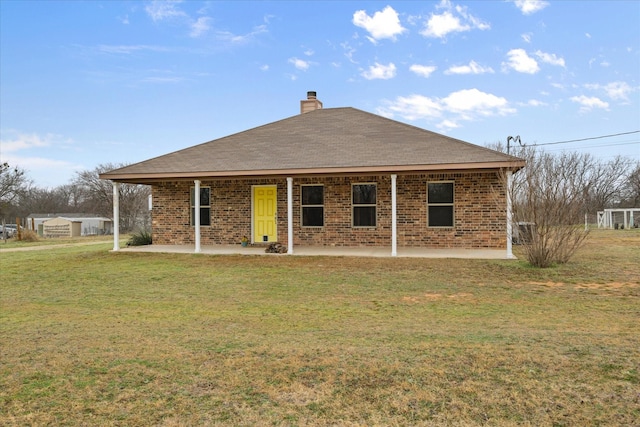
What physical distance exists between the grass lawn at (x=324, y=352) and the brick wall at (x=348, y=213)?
14.6 ft

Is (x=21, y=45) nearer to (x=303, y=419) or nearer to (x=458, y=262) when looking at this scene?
(x=458, y=262)

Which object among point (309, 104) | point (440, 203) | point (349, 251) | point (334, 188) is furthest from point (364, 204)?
point (309, 104)

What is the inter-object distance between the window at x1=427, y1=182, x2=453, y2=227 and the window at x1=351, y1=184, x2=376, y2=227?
1663 mm

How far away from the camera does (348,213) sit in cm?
1484

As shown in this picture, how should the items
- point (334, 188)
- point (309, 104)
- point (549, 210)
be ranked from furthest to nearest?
point (309, 104), point (334, 188), point (549, 210)

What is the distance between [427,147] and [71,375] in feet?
37.1

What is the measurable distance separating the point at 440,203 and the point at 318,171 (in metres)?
3.89

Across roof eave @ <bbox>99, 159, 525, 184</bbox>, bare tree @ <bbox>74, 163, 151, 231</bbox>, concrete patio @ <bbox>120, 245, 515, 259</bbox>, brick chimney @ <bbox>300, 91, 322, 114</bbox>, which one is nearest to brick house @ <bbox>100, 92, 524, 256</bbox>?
roof eave @ <bbox>99, 159, 525, 184</bbox>

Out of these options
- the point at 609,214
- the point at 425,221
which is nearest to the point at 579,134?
the point at 609,214

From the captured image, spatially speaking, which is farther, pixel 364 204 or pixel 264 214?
pixel 264 214

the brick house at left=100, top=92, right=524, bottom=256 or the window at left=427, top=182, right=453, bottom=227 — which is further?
the window at left=427, top=182, right=453, bottom=227

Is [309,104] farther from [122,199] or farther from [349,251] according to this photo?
[122,199]

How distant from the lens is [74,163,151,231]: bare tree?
42297mm

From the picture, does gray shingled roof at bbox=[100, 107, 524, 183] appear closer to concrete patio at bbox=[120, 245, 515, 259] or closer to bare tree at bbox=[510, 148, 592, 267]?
bare tree at bbox=[510, 148, 592, 267]
